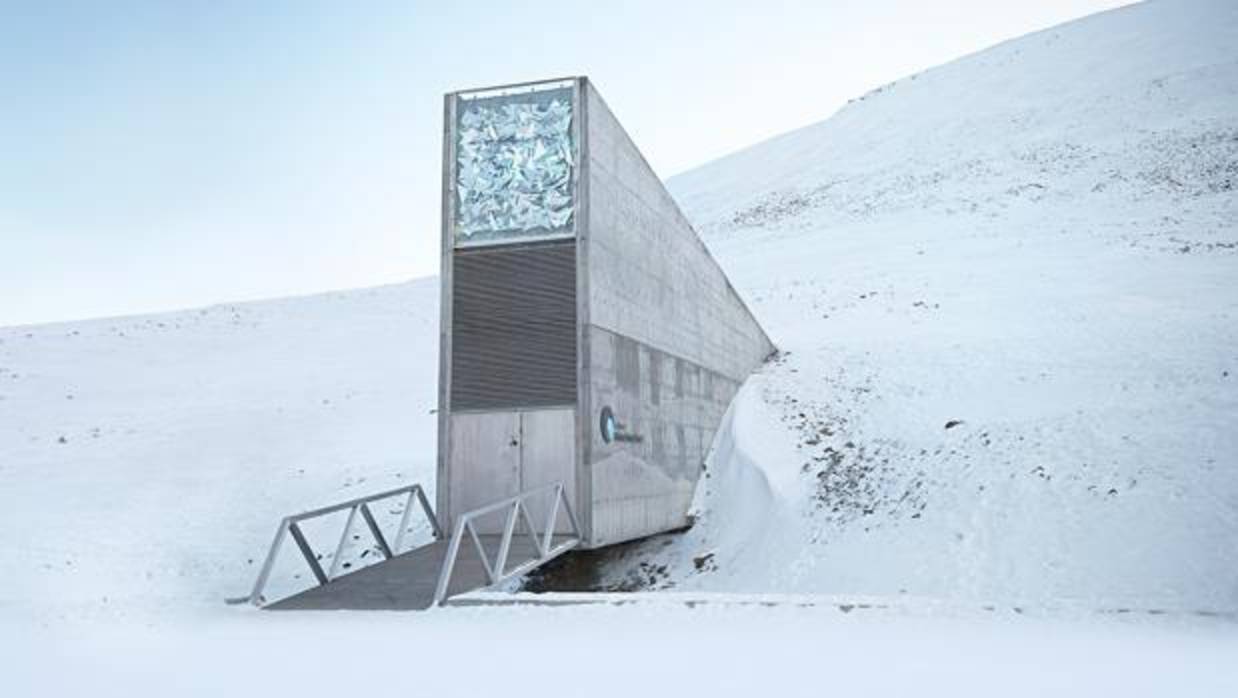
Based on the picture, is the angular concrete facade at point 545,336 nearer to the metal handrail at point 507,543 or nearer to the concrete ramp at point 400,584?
the metal handrail at point 507,543

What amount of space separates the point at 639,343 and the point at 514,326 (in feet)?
6.84

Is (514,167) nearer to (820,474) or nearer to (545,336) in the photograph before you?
(545,336)

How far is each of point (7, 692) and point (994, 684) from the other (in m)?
5.41

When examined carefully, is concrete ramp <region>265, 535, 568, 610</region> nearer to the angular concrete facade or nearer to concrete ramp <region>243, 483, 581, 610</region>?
concrete ramp <region>243, 483, 581, 610</region>

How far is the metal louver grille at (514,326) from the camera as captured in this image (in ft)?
34.6

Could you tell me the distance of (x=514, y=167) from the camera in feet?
35.7

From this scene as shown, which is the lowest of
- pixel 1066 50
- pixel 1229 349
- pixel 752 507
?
pixel 752 507

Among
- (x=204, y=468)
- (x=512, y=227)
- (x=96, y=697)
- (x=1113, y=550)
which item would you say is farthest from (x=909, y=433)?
(x=204, y=468)

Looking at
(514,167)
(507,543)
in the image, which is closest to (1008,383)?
(514,167)

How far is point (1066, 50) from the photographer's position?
55031mm

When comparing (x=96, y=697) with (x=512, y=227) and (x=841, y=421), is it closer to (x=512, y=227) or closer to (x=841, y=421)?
(x=512, y=227)

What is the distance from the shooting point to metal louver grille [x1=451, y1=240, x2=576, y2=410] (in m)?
10.5

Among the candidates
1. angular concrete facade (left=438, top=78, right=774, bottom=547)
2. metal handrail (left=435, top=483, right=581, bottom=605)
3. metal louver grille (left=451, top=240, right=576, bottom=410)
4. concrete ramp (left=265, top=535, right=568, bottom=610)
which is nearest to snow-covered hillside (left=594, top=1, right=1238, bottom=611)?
angular concrete facade (left=438, top=78, right=774, bottom=547)

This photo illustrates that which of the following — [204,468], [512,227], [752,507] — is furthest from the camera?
[204,468]
